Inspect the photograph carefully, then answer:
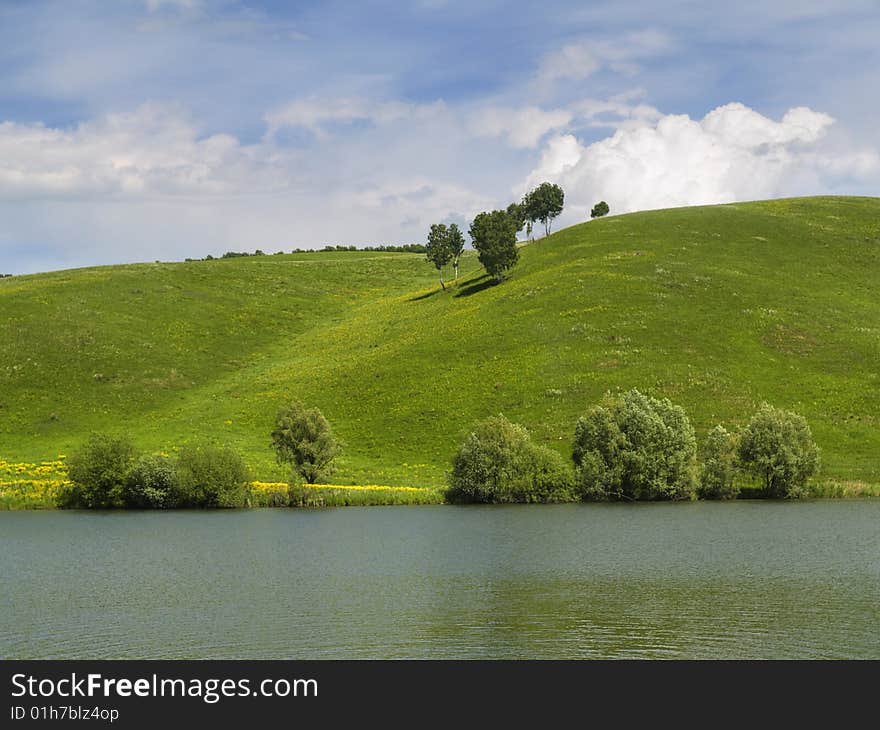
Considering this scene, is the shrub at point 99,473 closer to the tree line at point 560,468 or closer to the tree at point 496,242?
the tree line at point 560,468

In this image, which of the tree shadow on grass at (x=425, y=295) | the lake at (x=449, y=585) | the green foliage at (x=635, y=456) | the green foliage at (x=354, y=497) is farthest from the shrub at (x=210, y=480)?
the tree shadow on grass at (x=425, y=295)

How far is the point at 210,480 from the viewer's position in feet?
242

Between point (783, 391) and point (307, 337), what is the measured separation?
7654 centimetres

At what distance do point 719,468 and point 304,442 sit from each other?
1345 inches

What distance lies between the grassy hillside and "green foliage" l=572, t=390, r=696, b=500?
15.1m

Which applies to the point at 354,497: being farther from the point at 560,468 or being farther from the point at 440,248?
the point at 440,248

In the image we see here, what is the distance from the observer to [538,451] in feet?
251

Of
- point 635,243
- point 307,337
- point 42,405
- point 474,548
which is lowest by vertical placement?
point 474,548

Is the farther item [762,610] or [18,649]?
A: [762,610]

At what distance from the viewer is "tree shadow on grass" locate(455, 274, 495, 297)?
155 metres

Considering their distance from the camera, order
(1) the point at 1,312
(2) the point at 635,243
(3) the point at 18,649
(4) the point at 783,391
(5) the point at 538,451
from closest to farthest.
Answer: (3) the point at 18,649, (5) the point at 538,451, (4) the point at 783,391, (1) the point at 1,312, (2) the point at 635,243

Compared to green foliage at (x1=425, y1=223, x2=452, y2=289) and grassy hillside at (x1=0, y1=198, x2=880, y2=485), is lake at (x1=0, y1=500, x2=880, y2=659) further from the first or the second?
green foliage at (x1=425, y1=223, x2=452, y2=289)
